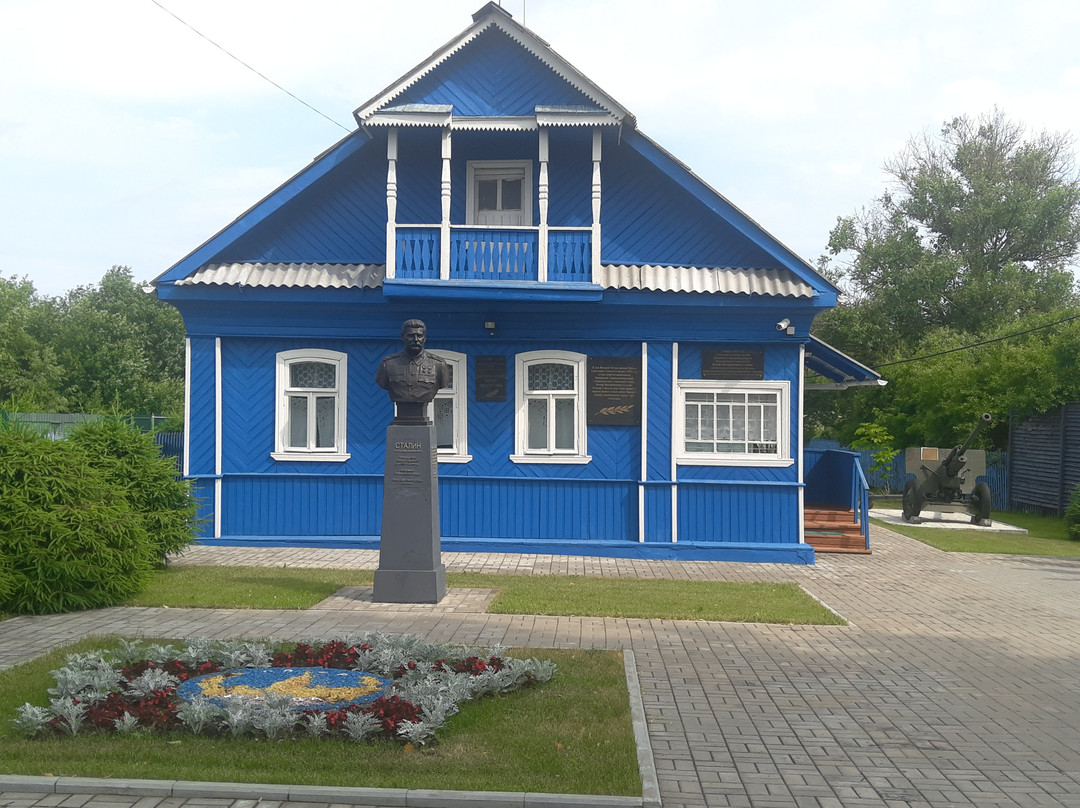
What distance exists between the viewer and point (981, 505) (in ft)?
69.3

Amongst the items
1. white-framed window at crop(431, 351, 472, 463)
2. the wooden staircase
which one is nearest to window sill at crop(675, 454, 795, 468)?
the wooden staircase

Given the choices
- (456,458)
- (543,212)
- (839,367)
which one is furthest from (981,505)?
(543,212)

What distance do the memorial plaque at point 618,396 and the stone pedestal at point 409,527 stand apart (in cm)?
478

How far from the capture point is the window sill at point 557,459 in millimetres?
15289

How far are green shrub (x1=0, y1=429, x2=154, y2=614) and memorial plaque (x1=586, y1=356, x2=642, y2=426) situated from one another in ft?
22.7

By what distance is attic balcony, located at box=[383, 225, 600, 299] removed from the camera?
14.5m

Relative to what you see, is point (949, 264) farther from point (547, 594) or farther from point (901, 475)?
point (547, 594)

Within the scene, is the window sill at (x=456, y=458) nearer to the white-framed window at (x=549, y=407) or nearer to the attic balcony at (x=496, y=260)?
the white-framed window at (x=549, y=407)

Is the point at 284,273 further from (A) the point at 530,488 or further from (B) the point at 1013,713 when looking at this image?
(B) the point at 1013,713

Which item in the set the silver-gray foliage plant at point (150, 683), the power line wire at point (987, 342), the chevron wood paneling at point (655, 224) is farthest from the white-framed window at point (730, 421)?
the power line wire at point (987, 342)

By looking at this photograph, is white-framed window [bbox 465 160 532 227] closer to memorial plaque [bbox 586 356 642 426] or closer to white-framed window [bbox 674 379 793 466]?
memorial plaque [bbox 586 356 642 426]

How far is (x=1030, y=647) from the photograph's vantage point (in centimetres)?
959

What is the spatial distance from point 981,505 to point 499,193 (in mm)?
12337

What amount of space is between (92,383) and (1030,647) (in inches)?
1901
